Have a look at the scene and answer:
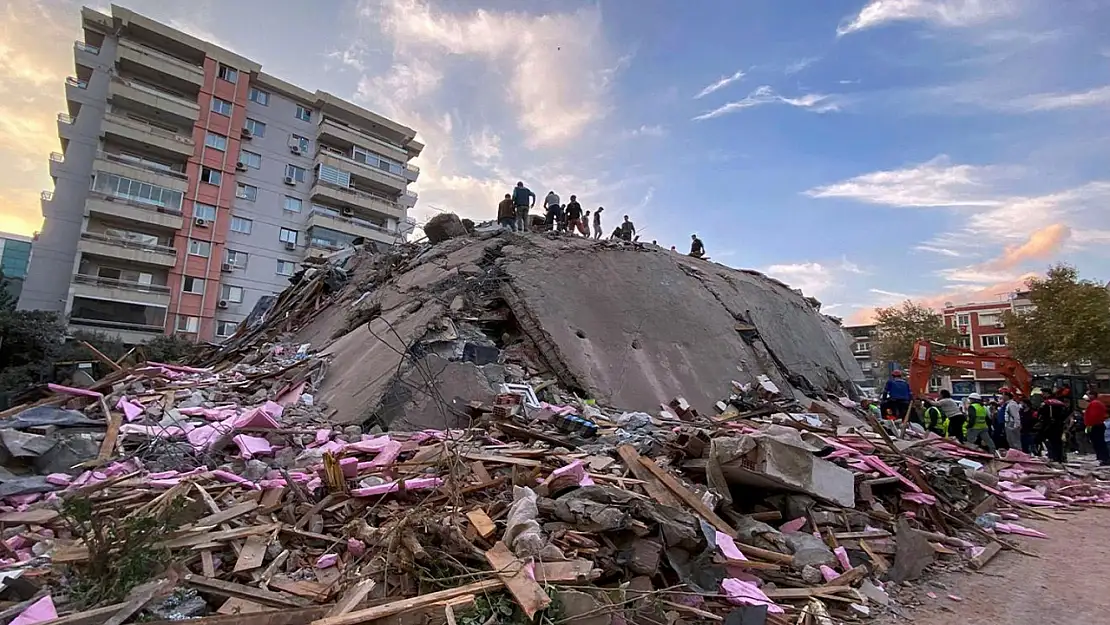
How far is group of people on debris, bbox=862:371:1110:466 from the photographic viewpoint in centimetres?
995

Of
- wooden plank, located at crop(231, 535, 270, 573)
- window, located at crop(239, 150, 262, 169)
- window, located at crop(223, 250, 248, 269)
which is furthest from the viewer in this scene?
window, located at crop(239, 150, 262, 169)

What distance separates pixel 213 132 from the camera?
26.4 m

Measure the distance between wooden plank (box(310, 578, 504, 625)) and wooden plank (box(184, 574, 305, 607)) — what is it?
0.42 metres

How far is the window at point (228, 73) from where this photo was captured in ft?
89.4

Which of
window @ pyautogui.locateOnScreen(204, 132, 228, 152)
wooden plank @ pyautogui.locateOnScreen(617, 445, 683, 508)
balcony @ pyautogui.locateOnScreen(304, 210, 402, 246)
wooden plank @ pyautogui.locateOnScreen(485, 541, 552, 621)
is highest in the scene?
window @ pyautogui.locateOnScreen(204, 132, 228, 152)

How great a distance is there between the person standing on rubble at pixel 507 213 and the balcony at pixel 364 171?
68.3ft

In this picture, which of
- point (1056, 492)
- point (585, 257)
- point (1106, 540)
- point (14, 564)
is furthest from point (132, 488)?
point (1056, 492)

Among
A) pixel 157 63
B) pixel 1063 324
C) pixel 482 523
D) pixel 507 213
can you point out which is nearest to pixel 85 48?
pixel 157 63

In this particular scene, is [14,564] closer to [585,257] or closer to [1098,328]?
[585,257]

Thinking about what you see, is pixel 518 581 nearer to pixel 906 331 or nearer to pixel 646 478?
pixel 646 478

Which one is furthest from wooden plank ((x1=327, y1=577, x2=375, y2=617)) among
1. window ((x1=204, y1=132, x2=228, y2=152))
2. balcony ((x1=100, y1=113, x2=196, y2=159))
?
window ((x1=204, y1=132, x2=228, y2=152))

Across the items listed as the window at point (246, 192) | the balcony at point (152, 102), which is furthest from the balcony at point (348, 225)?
the balcony at point (152, 102)

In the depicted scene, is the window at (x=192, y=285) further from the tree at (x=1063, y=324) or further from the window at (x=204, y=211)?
the tree at (x=1063, y=324)

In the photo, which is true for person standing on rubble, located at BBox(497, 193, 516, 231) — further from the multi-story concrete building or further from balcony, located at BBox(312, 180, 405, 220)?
balcony, located at BBox(312, 180, 405, 220)
